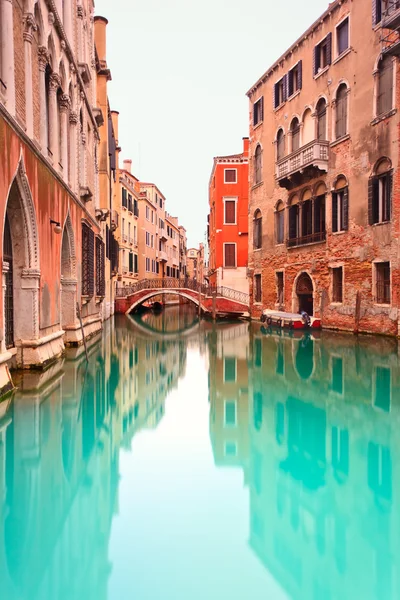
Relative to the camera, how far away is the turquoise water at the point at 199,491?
295 cm

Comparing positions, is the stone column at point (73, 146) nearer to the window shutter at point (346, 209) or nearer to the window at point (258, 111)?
the window shutter at point (346, 209)

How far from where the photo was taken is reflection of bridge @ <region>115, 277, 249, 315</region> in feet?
96.6

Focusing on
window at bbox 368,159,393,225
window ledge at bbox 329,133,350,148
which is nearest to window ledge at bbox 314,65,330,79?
window ledge at bbox 329,133,350,148

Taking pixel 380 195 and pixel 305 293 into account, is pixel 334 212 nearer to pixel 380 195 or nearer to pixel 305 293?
pixel 380 195

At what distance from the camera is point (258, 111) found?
26.0 m

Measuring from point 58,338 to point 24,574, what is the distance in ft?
29.6

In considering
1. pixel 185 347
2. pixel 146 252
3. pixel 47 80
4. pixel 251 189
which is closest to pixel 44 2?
pixel 47 80

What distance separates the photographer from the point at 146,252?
146ft

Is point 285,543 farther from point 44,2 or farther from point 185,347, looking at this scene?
point 185,347

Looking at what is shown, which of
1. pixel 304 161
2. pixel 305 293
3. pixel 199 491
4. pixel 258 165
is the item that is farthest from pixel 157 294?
pixel 199 491

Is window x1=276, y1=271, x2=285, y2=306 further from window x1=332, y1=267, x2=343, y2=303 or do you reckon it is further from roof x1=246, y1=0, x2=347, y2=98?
roof x1=246, y1=0, x2=347, y2=98

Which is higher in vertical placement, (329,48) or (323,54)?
(323,54)

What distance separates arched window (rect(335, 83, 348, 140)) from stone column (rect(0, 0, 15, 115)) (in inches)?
538

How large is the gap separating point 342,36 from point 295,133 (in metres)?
4.65
